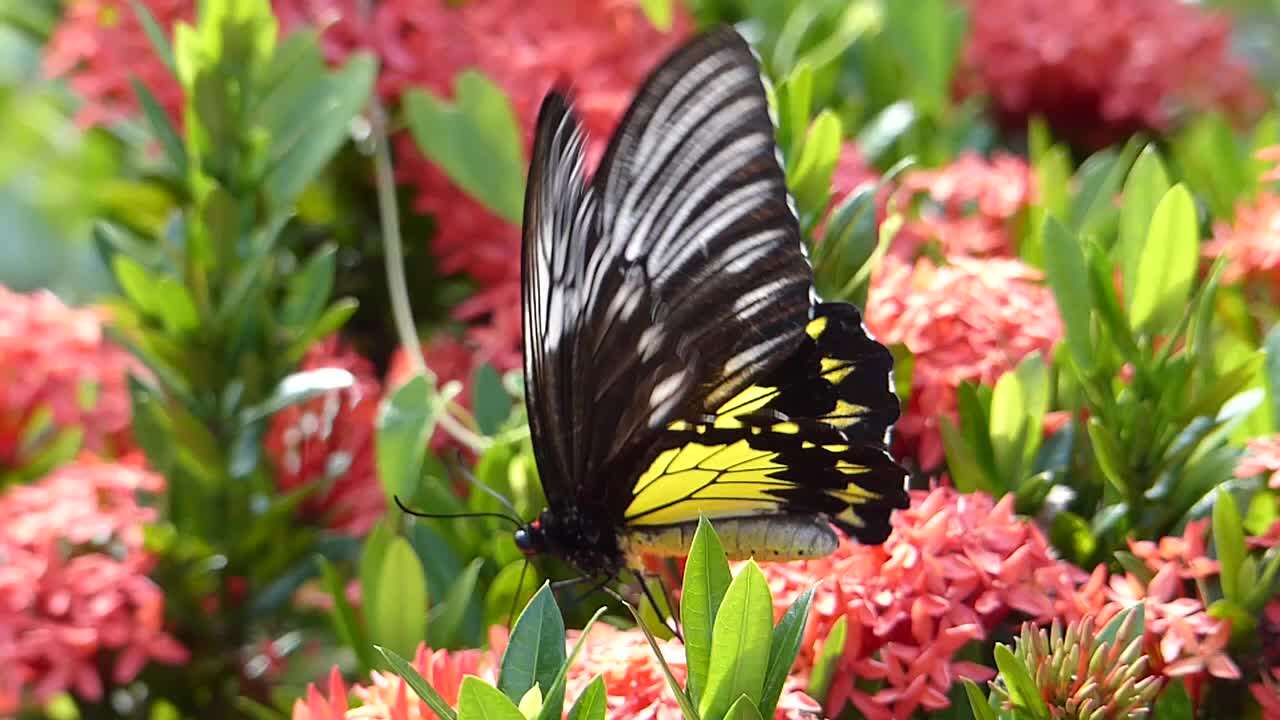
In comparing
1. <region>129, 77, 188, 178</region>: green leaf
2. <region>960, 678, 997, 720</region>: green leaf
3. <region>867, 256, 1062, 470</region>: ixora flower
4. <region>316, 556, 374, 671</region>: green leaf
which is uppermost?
<region>129, 77, 188, 178</region>: green leaf

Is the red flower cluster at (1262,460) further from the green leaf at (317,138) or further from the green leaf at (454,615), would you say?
the green leaf at (317,138)

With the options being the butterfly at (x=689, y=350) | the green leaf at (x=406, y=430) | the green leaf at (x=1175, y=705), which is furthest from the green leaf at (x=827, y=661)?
the green leaf at (x=406, y=430)

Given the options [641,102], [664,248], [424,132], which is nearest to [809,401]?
[664,248]

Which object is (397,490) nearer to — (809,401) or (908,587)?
(809,401)

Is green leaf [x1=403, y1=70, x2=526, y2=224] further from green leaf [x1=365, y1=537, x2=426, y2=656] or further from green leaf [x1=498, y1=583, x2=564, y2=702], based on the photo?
green leaf [x1=498, y1=583, x2=564, y2=702]

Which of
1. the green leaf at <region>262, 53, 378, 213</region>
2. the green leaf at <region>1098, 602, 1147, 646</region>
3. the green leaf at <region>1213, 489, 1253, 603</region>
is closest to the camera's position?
the green leaf at <region>1098, 602, 1147, 646</region>

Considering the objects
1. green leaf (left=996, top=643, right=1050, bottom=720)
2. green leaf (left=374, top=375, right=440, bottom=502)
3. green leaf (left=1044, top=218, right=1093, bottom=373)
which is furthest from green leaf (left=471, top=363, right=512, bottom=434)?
green leaf (left=996, top=643, right=1050, bottom=720)
